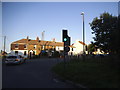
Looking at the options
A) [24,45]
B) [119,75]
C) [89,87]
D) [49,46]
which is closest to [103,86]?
[89,87]

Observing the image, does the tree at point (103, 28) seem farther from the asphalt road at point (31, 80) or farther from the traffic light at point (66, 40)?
the asphalt road at point (31, 80)

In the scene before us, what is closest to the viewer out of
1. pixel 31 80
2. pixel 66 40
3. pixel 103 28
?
pixel 31 80

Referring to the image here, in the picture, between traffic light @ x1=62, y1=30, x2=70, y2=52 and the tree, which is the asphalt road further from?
the tree

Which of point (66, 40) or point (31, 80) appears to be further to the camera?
point (66, 40)

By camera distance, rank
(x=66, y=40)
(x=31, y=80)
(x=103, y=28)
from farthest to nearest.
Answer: (x=103, y=28), (x=66, y=40), (x=31, y=80)

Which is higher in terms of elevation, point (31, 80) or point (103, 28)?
point (103, 28)

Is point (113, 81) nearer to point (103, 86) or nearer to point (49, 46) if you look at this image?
point (103, 86)

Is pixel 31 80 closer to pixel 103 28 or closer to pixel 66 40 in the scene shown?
pixel 66 40

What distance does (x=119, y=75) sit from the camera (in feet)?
22.5

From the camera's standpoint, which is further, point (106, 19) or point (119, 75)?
point (106, 19)

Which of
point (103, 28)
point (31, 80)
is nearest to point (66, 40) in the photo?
point (31, 80)

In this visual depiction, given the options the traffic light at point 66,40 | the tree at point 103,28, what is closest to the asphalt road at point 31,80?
the traffic light at point 66,40

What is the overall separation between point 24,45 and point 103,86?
153ft

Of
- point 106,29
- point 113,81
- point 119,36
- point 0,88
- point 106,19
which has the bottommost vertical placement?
point 0,88
